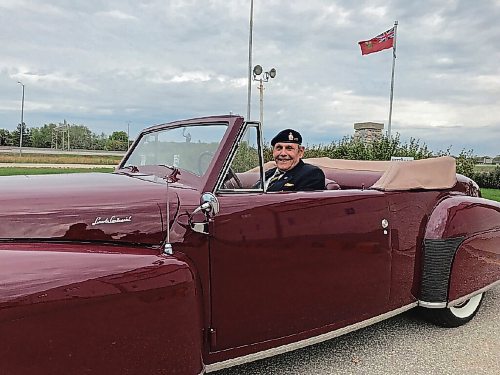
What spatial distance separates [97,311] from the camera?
6.02ft

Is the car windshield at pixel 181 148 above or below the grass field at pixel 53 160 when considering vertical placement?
above

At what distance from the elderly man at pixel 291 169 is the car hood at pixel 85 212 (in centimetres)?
92

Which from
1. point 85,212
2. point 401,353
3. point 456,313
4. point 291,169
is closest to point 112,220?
point 85,212

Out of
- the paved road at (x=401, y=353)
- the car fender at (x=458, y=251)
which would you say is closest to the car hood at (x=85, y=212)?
the paved road at (x=401, y=353)

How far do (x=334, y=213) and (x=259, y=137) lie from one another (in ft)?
2.04

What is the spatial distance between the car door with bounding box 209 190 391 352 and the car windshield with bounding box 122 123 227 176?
0.33 m

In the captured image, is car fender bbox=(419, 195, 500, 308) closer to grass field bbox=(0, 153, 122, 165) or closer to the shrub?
the shrub

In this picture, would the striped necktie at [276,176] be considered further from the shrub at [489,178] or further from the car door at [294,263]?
the shrub at [489,178]

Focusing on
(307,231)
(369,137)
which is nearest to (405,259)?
(307,231)

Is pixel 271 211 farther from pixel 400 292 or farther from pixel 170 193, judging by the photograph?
pixel 400 292

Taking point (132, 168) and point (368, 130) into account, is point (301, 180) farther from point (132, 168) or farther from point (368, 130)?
point (368, 130)

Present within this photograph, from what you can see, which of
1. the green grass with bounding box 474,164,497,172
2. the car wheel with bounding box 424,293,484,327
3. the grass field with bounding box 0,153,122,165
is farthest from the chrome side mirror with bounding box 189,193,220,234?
the grass field with bounding box 0,153,122,165

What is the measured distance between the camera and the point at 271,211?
8.29ft

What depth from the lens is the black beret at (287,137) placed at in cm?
339
